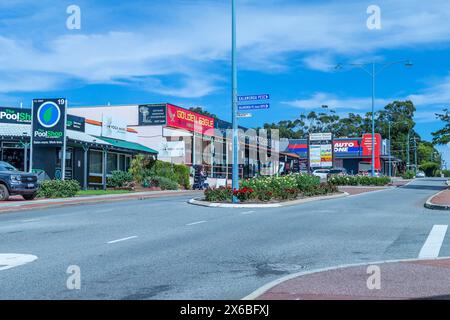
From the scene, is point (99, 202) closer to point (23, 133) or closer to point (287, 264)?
point (23, 133)

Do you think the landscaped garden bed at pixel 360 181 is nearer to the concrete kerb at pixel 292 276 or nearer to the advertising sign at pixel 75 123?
the advertising sign at pixel 75 123

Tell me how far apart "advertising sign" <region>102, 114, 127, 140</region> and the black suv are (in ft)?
49.7

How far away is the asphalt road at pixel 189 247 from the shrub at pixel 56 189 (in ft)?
26.9

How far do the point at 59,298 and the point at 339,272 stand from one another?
13.1 feet

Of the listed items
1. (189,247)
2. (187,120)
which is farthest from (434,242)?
→ (187,120)

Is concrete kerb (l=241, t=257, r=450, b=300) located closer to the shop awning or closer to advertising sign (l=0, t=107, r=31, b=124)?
advertising sign (l=0, t=107, r=31, b=124)

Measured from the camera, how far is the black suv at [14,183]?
23.7m

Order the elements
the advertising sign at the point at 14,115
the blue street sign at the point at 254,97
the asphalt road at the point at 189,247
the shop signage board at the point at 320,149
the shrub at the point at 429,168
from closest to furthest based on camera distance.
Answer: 1. the asphalt road at the point at 189,247
2. the blue street sign at the point at 254,97
3. the advertising sign at the point at 14,115
4. the shop signage board at the point at 320,149
5. the shrub at the point at 429,168

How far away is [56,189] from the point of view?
2653 centimetres

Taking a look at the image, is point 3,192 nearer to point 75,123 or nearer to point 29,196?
point 29,196

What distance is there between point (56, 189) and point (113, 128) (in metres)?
14.9

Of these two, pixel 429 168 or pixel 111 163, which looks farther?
A: pixel 429 168

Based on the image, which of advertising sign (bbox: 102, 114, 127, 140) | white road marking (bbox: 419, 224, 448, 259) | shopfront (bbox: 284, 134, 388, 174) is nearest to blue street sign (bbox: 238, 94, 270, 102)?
white road marking (bbox: 419, 224, 448, 259)

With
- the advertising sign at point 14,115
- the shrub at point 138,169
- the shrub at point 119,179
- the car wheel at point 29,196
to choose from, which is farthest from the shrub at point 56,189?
the shrub at point 138,169
